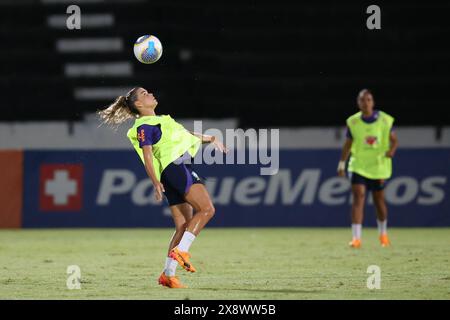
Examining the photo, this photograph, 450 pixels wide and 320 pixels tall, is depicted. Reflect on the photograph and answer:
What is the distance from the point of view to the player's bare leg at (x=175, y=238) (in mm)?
8977

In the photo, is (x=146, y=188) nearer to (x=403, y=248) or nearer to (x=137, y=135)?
(x=403, y=248)

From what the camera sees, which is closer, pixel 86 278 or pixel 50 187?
pixel 86 278

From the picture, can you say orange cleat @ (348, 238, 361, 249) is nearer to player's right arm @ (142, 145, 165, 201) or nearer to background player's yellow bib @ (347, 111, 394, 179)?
background player's yellow bib @ (347, 111, 394, 179)

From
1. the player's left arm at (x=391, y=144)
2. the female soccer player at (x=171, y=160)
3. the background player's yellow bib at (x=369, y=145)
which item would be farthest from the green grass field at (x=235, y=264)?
the player's left arm at (x=391, y=144)

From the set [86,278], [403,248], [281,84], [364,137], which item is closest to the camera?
[86,278]

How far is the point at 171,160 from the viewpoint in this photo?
9.24m

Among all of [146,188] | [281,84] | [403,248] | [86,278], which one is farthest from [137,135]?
[281,84]

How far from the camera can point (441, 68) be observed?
21.9m

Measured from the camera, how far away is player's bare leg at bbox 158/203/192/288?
8977 mm

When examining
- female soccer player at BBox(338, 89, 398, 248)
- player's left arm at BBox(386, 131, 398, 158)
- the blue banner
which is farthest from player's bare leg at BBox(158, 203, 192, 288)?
the blue banner

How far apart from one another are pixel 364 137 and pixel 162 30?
9337 mm

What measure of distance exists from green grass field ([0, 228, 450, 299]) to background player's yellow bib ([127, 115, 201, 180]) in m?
1.17

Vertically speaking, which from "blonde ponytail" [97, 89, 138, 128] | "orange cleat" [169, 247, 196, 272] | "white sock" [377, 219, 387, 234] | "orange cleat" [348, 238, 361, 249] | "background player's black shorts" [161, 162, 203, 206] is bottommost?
"orange cleat" [348, 238, 361, 249]

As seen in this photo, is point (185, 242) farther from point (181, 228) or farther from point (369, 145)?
point (369, 145)
